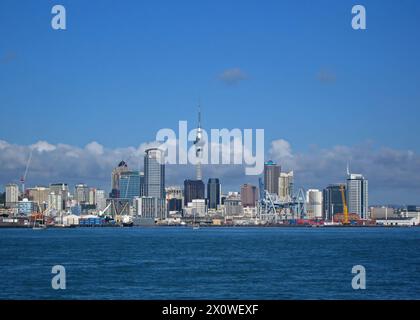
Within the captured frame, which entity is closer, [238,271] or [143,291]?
[143,291]

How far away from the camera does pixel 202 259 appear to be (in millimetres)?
48094

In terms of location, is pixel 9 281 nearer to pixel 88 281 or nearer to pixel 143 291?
pixel 88 281

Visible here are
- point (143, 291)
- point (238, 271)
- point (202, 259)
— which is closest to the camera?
point (143, 291)

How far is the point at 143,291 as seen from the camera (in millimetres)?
28156
